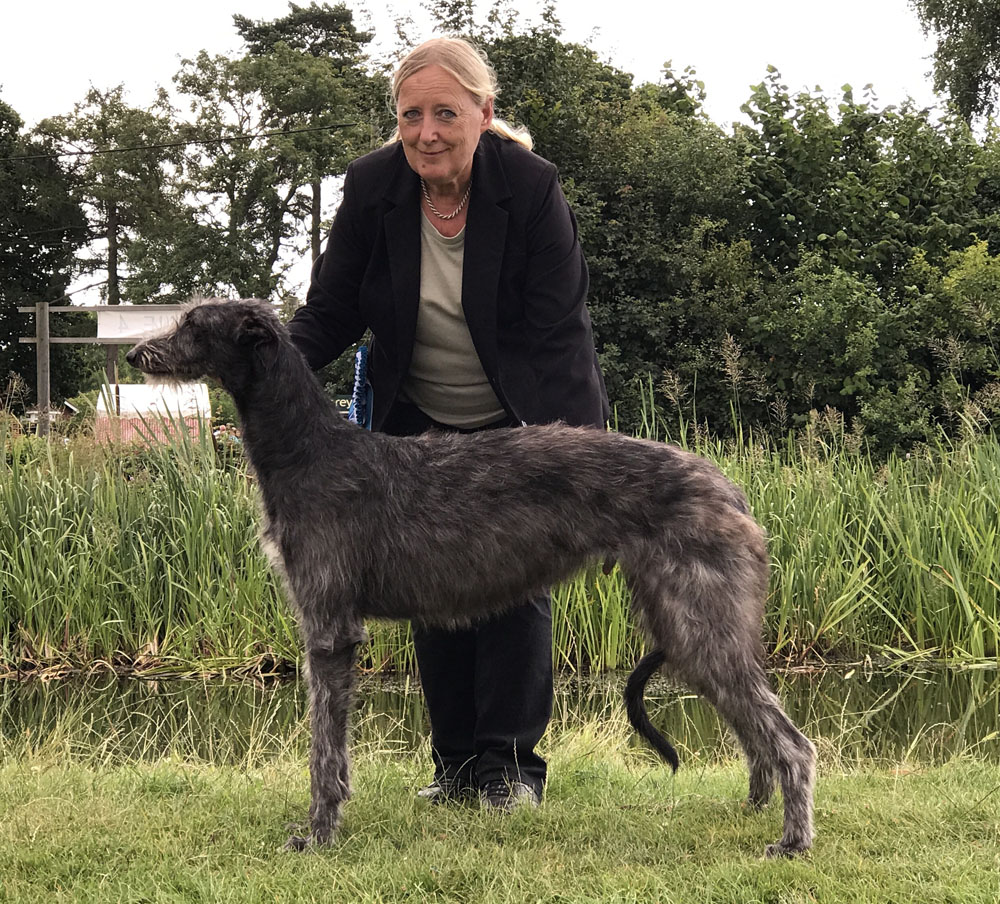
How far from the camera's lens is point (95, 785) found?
4.36 m

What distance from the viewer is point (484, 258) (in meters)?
4.00

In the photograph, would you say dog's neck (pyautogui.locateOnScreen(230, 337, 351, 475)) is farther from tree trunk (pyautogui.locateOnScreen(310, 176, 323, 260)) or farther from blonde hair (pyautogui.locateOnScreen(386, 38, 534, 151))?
tree trunk (pyautogui.locateOnScreen(310, 176, 323, 260))

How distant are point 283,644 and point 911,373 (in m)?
9.81

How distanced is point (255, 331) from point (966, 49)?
81.0 ft

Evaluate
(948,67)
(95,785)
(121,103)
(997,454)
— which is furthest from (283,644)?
(121,103)

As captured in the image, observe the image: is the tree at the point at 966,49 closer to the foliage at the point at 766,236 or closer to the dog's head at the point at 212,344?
the foliage at the point at 766,236

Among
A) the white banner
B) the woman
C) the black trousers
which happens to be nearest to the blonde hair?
the woman

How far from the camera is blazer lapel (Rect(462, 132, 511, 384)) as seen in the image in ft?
13.1

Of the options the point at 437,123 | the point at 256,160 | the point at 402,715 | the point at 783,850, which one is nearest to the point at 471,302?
the point at 437,123

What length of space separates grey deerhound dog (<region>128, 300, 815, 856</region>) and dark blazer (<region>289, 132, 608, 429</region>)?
0.30m

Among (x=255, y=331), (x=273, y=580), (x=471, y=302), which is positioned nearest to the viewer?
(x=255, y=331)

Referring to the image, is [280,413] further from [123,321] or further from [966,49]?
[966,49]

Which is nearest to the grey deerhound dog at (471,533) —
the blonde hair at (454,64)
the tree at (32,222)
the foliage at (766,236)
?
the blonde hair at (454,64)

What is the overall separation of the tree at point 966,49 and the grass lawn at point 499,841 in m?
23.4
